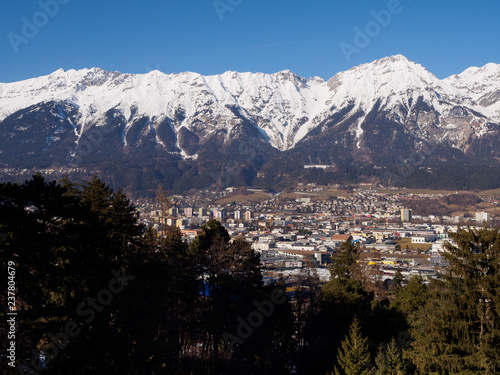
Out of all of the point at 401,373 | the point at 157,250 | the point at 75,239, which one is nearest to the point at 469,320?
the point at 401,373

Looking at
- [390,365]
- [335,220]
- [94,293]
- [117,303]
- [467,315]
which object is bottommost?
[335,220]

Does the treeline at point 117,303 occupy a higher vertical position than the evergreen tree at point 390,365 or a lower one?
higher

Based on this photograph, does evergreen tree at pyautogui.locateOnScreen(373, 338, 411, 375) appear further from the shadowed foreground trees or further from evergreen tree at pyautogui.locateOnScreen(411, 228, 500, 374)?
the shadowed foreground trees

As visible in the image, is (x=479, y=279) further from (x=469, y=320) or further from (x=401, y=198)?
(x=401, y=198)

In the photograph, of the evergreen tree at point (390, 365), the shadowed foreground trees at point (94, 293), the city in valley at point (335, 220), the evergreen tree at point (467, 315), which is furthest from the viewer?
the city in valley at point (335, 220)

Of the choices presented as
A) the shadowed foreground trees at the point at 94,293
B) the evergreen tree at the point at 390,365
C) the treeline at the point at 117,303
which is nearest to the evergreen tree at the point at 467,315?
the treeline at the point at 117,303

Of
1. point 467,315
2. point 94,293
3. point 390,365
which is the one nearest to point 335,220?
point 390,365

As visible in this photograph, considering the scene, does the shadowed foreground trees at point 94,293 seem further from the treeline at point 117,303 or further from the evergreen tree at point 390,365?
the evergreen tree at point 390,365

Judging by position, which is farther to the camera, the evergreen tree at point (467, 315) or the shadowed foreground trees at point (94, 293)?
the evergreen tree at point (467, 315)

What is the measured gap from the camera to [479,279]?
35.9 feet

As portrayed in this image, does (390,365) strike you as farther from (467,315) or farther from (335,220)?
(335,220)

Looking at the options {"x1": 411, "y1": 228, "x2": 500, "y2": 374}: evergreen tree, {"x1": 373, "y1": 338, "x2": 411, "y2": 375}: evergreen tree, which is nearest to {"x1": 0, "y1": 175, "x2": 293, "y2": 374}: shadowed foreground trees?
{"x1": 373, "y1": 338, "x2": 411, "y2": 375}: evergreen tree

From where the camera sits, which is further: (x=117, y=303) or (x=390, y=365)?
(x=390, y=365)

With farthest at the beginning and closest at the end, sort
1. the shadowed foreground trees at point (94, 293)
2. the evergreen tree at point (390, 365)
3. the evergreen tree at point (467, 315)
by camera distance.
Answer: the evergreen tree at point (390, 365) → the evergreen tree at point (467, 315) → the shadowed foreground trees at point (94, 293)
